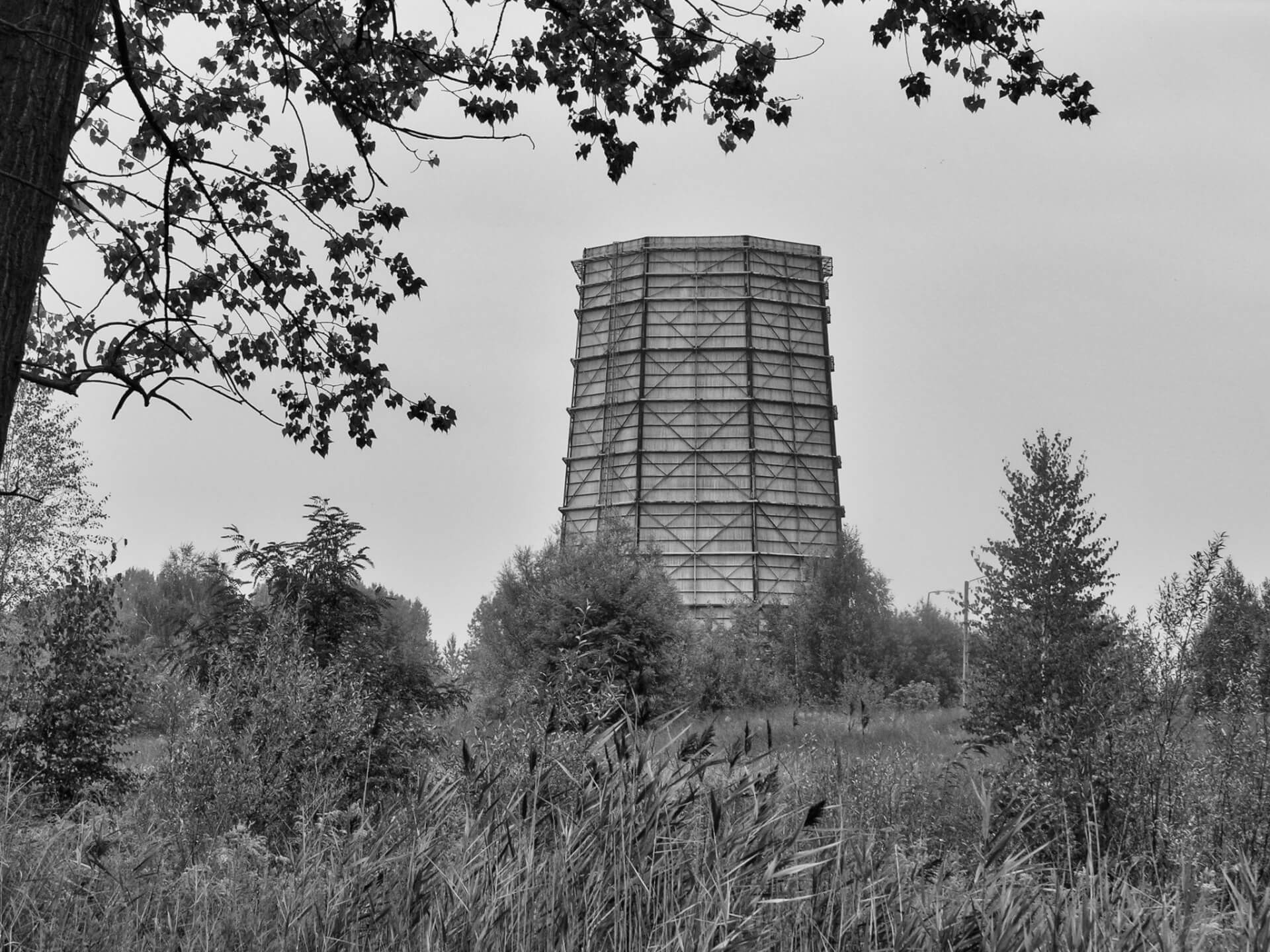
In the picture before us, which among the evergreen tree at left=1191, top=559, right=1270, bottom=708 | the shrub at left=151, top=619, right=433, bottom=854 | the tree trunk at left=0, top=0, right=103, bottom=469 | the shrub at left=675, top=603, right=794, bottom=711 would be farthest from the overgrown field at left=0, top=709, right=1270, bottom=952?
the shrub at left=675, top=603, right=794, bottom=711

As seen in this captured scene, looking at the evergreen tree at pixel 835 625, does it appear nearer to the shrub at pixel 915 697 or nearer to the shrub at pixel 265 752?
the shrub at pixel 915 697

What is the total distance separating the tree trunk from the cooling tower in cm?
4099

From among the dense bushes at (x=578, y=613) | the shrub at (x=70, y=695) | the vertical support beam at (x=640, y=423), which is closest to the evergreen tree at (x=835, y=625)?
the dense bushes at (x=578, y=613)

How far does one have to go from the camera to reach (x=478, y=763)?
664cm

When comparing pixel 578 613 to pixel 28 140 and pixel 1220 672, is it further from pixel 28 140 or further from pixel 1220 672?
pixel 28 140

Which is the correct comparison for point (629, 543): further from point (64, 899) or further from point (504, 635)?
point (64, 899)

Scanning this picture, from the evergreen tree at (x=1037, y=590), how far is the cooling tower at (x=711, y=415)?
24.6 metres

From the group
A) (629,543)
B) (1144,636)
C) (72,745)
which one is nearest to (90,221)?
(72,745)

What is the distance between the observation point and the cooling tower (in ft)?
153

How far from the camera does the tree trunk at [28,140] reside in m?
4.84

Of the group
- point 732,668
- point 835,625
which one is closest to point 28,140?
point 732,668

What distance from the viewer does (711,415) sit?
46875 mm

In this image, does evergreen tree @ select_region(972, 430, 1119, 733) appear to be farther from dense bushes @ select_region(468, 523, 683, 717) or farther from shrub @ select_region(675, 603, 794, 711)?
shrub @ select_region(675, 603, 794, 711)

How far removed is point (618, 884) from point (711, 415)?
41964 millimetres
